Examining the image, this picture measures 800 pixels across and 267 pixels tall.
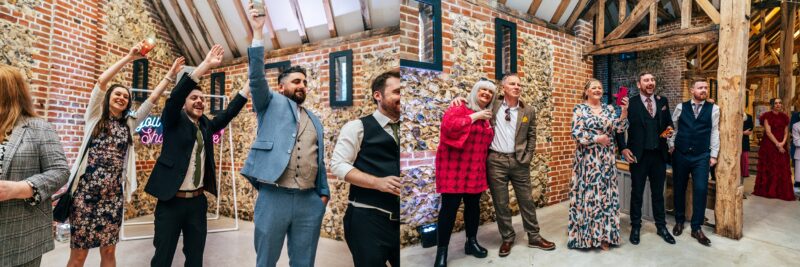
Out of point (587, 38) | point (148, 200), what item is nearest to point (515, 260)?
point (587, 38)

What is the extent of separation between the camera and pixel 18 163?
1114mm

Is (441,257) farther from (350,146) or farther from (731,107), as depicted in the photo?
(731,107)

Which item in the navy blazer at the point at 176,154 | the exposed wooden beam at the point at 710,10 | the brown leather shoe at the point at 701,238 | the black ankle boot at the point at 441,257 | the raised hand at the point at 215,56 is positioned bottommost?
the brown leather shoe at the point at 701,238

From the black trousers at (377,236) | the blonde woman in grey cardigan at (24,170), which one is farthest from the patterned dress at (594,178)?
the blonde woman in grey cardigan at (24,170)

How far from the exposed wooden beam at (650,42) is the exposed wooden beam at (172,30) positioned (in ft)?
4.96

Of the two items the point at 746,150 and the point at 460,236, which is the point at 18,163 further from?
the point at 746,150

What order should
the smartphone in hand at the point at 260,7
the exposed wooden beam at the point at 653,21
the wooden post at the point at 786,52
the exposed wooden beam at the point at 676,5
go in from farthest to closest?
the wooden post at the point at 786,52, the exposed wooden beam at the point at 676,5, the exposed wooden beam at the point at 653,21, the smartphone in hand at the point at 260,7

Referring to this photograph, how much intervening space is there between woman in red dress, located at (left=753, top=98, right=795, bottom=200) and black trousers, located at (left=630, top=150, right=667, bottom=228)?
87.4 inches

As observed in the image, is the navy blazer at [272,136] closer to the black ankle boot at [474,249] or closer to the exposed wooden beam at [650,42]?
the black ankle boot at [474,249]

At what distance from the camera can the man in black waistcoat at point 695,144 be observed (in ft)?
6.45

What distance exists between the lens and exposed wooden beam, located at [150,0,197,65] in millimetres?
1085

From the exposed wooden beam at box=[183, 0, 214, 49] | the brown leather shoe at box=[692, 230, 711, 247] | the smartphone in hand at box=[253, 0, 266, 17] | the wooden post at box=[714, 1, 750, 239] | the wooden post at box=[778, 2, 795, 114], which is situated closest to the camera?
the smartphone in hand at box=[253, 0, 266, 17]

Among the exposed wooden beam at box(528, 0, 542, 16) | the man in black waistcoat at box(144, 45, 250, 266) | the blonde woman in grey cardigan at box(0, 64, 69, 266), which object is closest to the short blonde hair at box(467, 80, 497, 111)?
the exposed wooden beam at box(528, 0, 542, 16)

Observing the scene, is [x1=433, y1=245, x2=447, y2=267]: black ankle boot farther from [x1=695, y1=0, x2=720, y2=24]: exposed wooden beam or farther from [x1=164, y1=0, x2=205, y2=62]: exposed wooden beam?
[x1=695, y1=0, x2=720, y2=24]: exposed wooden beam
